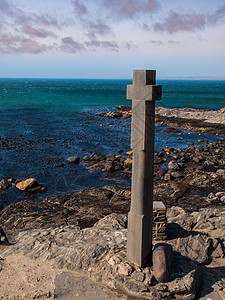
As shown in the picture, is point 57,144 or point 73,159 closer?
point 73,159

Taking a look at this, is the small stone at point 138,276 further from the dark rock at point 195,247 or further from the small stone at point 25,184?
the small stone at point 25,184

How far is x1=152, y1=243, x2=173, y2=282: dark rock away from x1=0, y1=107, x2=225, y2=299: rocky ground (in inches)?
8.8

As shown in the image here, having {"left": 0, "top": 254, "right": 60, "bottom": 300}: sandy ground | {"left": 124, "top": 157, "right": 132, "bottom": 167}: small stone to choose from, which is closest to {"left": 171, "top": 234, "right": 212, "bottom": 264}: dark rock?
{"left": 0, "top": 254, "right": 60, "bottom": 300}: sandy ground

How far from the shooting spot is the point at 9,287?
10555mm

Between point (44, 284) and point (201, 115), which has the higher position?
point (201, 115)

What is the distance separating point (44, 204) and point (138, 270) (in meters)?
13.6

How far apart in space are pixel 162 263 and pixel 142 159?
3.59 m

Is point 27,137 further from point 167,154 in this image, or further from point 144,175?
point 144,175

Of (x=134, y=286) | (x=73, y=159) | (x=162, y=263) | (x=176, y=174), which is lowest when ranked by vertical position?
(x=176, y=174)

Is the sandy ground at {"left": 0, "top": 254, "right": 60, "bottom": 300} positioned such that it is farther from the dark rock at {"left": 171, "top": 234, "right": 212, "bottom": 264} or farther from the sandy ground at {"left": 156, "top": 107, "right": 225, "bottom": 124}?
the sandy ground at {"left": 156, "top": 107, "right": 225, "bottom": 124}

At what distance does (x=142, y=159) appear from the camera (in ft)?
31.9

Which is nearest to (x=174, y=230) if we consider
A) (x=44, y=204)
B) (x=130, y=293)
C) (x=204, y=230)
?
(x=204, y=230)

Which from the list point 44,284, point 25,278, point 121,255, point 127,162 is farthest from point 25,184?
point 121,255

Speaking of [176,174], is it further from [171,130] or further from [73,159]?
[171,130]
